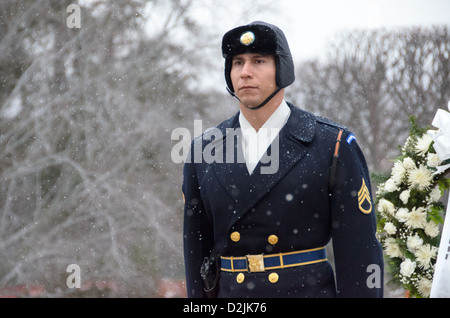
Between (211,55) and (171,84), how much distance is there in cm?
124

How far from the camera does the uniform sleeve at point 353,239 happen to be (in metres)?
2.65

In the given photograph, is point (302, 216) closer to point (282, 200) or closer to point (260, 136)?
point (282, 200)

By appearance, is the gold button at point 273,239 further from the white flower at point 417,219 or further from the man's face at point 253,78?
the white flower at point 417,219

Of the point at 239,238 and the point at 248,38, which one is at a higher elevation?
the point at 248,38

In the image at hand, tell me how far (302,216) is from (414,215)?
210 cm

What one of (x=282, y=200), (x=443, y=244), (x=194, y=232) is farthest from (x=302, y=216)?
(x=443, y=244)

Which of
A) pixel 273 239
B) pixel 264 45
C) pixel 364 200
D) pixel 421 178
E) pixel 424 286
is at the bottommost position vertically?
pixel 424 286

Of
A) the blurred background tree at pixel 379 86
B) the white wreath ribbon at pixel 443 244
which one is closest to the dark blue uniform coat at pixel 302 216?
the white wreath ribbon at pixel 443 244

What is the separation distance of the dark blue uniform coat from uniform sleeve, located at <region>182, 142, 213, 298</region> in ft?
0.51

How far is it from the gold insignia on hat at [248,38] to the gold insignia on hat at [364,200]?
30.2 inches

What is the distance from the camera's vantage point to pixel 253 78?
2.67 metres

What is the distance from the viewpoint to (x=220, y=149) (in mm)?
2949

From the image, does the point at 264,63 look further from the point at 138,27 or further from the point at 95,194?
the point at 138,27
